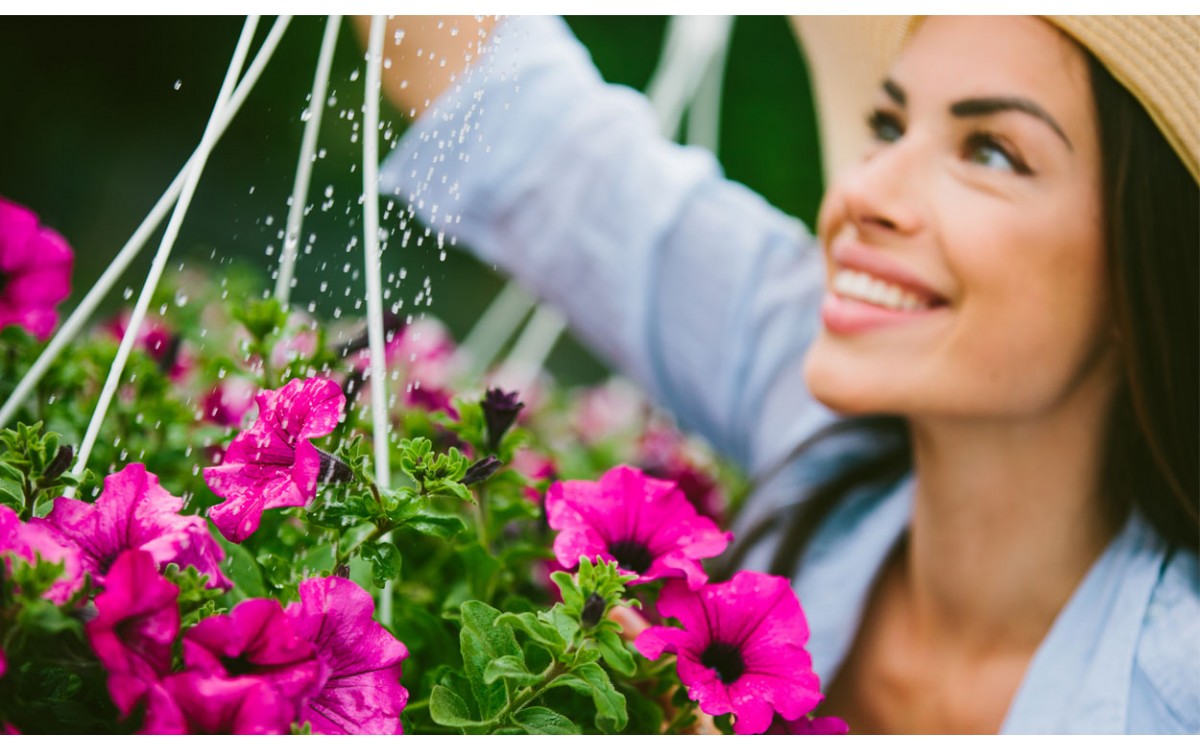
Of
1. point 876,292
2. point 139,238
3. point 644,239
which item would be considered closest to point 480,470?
point 139,238

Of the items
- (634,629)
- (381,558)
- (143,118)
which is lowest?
(634,629)

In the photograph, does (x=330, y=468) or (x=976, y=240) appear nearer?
(x=330, y=468)

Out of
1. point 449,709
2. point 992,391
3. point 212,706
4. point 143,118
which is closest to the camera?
point 212,706

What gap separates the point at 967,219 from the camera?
877 millimetres

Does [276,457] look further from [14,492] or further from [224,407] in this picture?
[224,407]

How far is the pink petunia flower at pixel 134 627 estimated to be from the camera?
455 millimetres

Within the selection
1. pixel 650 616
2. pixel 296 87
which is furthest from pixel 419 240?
pixel 296 87

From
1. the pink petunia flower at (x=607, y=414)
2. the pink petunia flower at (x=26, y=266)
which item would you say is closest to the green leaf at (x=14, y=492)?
the pink petunia flower at (x=26, y=266)

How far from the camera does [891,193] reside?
91 centimetres

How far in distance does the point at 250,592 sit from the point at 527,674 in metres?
0.21

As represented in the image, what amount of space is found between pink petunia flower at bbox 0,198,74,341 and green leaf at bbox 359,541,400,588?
0.36 meters

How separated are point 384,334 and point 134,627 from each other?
273 millimetres

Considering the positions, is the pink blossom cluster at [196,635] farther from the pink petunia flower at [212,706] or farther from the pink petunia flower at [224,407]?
the pink petunia flower at [224,407]
